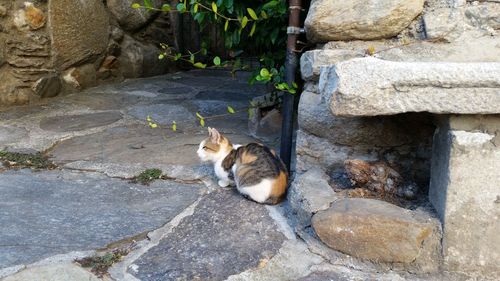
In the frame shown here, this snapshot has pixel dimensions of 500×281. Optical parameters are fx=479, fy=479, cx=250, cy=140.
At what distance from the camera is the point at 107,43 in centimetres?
495

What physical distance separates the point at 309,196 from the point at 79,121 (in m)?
2.30

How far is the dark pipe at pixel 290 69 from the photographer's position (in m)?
2.38

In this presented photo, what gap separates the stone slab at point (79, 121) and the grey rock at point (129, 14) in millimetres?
1650

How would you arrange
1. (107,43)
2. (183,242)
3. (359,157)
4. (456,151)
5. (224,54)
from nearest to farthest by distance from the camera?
(456,151)
(183,242)
(359,157)
(107,43)
(224,54)

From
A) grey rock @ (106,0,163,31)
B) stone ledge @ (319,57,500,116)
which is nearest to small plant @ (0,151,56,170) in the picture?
stone ledge @ (319,57,500,116)

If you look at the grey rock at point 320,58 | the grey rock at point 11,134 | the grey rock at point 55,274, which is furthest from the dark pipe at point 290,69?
the grey rock at point 11,134

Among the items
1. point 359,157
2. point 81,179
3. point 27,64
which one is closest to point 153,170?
point 81,179

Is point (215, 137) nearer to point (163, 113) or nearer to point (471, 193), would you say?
point (471, 193)

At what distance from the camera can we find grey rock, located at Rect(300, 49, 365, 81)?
2031mm

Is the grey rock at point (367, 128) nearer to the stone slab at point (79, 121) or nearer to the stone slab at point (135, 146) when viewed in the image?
the stone slab at point (135, 146)

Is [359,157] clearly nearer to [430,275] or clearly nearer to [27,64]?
[430,275]

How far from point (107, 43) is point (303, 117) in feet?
11.0

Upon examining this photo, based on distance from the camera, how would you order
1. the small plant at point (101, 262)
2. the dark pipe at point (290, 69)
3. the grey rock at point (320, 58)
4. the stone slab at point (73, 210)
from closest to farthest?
the small plant at point (101, 262)
the stone slab at point (73, 210)
the grey rock at point (320, 58)
the dark pipe at point (290, 69)

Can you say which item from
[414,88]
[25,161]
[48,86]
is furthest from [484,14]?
[48,86]
